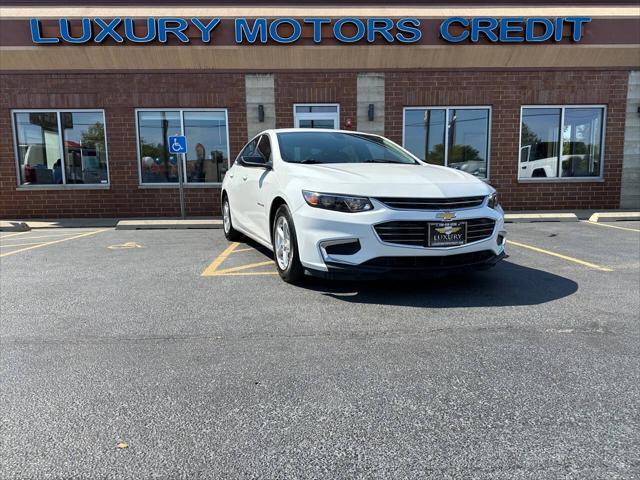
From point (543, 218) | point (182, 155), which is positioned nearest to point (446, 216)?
point (543, 218)

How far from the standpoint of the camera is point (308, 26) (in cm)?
1092

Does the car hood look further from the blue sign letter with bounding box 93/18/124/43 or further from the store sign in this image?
the blue sign letter with bounding box 93/18/124/43

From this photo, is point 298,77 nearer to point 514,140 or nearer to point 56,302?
point 514,140

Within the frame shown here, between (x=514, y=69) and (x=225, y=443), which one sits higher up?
(x=514, y=69)

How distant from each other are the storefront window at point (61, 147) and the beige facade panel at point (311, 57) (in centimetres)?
119

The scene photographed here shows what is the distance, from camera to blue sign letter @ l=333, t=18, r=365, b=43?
1082 cm

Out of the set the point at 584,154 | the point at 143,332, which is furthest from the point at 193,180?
the point at 584,154

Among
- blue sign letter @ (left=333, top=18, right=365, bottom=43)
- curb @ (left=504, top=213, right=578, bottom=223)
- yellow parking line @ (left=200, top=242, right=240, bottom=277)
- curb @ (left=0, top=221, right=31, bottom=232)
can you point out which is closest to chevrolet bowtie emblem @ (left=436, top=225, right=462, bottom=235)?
yellow parking line @ (left=200, top=242, right=240, bottom=277)

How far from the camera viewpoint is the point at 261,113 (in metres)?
11.4

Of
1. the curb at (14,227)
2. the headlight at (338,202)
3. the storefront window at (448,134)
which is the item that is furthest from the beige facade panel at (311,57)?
the headlight at (338,202)

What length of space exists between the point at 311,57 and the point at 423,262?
8.44m

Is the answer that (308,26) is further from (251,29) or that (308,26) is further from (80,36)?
(80,36)

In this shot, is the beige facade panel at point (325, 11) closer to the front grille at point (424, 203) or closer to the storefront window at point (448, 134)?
the storefront window at point (448, 134)

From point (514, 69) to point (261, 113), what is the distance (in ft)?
20.8
